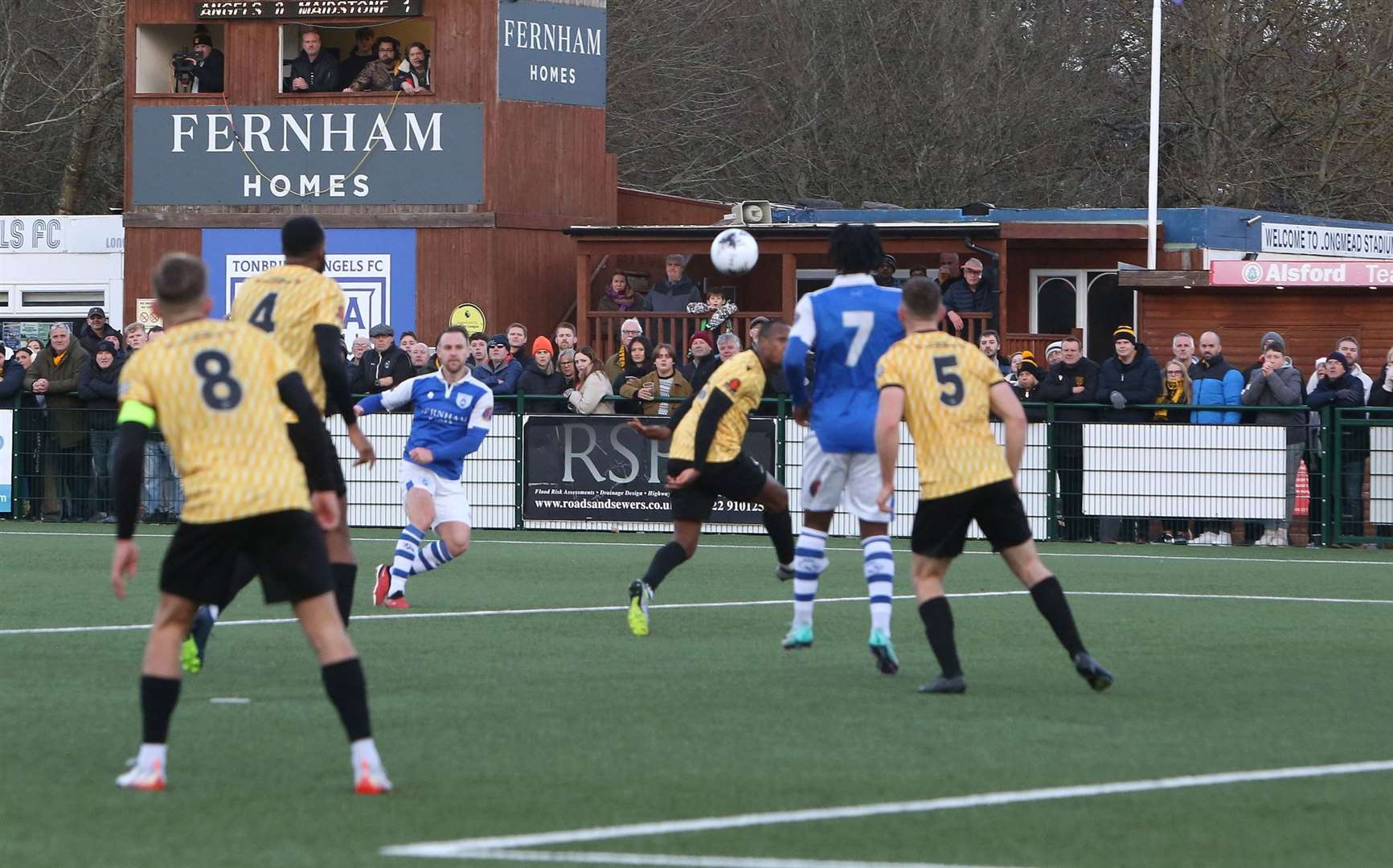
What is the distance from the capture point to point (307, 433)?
718 cm

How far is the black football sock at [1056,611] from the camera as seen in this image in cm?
935

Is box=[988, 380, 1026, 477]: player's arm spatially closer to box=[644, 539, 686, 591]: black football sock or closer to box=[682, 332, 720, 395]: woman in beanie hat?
box=[644, 539, 686, 591]: black football sock

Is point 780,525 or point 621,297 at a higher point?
point 621,297

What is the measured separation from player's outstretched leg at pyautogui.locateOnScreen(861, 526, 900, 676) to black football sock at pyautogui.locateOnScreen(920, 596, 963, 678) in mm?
656

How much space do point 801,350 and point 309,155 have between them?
712 inches

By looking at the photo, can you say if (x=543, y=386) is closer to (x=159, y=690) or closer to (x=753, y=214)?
(x=753, y=214)

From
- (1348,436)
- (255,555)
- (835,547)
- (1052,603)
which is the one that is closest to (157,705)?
(255,555)

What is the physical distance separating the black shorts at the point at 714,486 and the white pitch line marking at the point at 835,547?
625 cm

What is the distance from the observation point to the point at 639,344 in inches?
821

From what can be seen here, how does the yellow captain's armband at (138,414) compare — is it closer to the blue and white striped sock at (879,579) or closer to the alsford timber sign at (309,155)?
the blue and white striped sock at (879,579)

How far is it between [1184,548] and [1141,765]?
39.2 feet

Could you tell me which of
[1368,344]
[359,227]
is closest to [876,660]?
[1368,344]

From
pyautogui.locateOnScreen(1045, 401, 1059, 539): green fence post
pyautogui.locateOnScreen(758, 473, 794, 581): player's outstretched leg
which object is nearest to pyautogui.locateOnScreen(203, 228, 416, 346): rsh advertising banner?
pyautogui.locateOnScreen(1045, 401, 1059, 539): green fence post

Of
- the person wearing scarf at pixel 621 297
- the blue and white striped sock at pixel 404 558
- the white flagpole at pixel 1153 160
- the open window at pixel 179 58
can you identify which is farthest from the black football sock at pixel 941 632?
the open window at pixel 179 58
